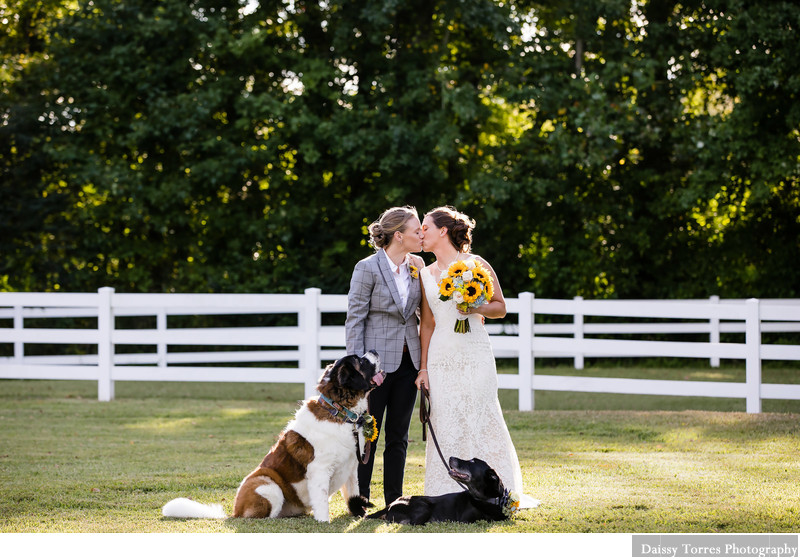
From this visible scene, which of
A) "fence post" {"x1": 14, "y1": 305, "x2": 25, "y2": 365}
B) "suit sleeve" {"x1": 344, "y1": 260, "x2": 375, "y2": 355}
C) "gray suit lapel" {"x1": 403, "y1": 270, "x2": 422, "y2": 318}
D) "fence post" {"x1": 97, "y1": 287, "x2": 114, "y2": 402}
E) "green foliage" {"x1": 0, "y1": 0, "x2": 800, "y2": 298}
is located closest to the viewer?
"suit sleeve" {"x1": 344, "y1": 260, "x2": 375, "y2": 355}

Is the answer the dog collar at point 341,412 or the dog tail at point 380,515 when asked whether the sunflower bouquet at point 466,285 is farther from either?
the dog tail at point 380,515

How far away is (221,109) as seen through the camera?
18.5 metres

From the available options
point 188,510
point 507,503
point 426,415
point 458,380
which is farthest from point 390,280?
point 188,510

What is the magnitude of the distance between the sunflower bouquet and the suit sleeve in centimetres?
47

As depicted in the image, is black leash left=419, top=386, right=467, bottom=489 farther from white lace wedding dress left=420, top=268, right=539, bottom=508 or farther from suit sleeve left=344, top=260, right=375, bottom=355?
suit sleeve left=344, top=260, right=375, bottom=355

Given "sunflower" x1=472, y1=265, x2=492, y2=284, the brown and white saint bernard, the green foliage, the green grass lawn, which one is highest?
the green foliage

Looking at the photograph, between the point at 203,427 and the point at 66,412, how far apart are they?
7.02 feet

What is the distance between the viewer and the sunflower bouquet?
5418mm

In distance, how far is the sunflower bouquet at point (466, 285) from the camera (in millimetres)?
Result: 5418

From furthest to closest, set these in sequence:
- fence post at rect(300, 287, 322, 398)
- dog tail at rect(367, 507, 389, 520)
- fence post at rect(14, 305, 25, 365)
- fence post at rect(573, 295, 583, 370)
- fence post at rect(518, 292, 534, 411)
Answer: fence post at rect(573, 295, 583, 370), fence post at rect(14, 305, 25, 365), fence post at rect(300, 287, 322, 398), fence post at rect(518, 292, 534, 411), dog tail at rect(367, 507, 389, 520)

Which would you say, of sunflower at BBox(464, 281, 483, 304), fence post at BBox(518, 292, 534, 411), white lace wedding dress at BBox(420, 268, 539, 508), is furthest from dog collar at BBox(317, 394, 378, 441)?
fence post at BBox(518, 292, 534, 411)

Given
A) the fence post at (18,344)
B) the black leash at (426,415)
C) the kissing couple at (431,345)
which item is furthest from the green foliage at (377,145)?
the black leash at (426,415)

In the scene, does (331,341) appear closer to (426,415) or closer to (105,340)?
(105,340)

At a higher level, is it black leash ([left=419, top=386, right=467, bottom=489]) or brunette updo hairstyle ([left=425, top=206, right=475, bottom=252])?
brunette updo hairstyle ([left=425, top=206, right=475, bottom=252])
